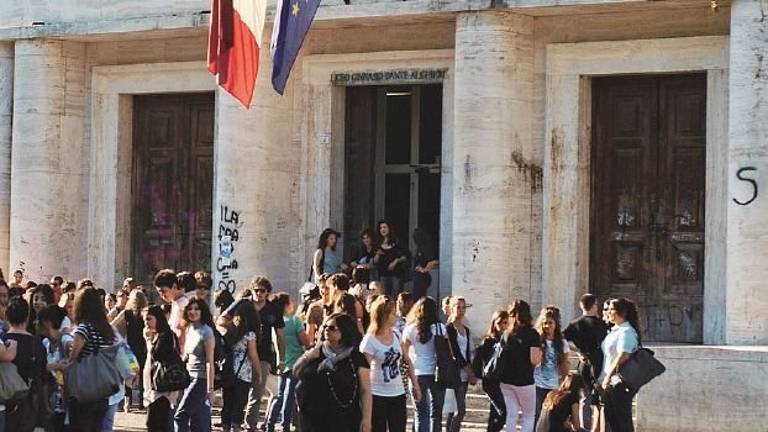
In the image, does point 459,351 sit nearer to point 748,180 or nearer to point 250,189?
point 748,180

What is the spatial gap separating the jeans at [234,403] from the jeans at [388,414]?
3.45 meters

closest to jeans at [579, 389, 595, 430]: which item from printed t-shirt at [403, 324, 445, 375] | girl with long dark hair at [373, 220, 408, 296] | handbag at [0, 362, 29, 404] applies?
printed t-shirt at [403, 324, 445, 375]

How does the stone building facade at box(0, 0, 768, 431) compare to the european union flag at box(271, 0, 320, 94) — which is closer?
the european union flag at box(271, 0, 320, 94)

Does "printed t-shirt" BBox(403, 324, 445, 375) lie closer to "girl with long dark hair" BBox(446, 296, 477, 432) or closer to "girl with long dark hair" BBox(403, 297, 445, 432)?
"girl with long dark hair" BBox(403, 297, 445, 432)

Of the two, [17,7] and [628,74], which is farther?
[17,7]

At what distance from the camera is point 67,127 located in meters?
25.1

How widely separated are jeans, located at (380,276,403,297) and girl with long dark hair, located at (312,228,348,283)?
1.76ft

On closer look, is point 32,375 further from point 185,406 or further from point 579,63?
point 579,63

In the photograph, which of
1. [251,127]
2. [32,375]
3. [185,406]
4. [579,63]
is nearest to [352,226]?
[251,127]

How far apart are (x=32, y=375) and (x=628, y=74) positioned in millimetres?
9904

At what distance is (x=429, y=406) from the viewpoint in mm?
16969

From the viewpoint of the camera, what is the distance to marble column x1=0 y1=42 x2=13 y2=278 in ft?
82.4

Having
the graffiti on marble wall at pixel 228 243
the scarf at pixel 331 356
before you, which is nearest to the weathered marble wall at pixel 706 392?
the scarf at pixel 331 356

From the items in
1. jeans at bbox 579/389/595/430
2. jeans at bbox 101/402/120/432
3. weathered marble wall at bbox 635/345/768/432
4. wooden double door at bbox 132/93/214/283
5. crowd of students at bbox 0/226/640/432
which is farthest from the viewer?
wooden double door at bbox 132/93/214/283
